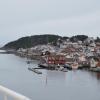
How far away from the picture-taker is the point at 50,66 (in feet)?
78.9

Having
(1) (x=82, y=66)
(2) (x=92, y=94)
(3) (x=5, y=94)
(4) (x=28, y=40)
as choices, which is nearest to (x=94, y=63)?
(1) (x=82, y=66)

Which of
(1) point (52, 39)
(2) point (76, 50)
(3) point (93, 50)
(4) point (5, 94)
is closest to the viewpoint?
(4) point (5, 94)

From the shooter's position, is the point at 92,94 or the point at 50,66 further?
the point at 50,66

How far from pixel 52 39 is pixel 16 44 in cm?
966

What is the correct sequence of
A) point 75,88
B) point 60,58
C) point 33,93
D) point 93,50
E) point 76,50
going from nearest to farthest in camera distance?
1. point 33,93
2. point 75,88
3. point 60,58
4. point 93,50
5. point 76,50

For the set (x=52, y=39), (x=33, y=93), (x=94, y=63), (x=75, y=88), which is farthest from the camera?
(x=52, y=39)

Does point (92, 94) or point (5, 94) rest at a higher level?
point (5, 94)

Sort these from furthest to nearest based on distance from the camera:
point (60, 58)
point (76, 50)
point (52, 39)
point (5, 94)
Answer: point (52, 39) < point (76, 50) < point (60, 58) < point (5, 94)

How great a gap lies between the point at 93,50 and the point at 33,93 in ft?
77.2

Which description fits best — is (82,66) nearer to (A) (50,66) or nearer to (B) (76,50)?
(A) (50,66)

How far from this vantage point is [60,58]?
2788cm

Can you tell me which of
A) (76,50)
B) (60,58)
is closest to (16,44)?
(76,50)

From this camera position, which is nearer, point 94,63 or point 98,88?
point 98,88

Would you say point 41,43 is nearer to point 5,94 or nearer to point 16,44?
point 16,44
